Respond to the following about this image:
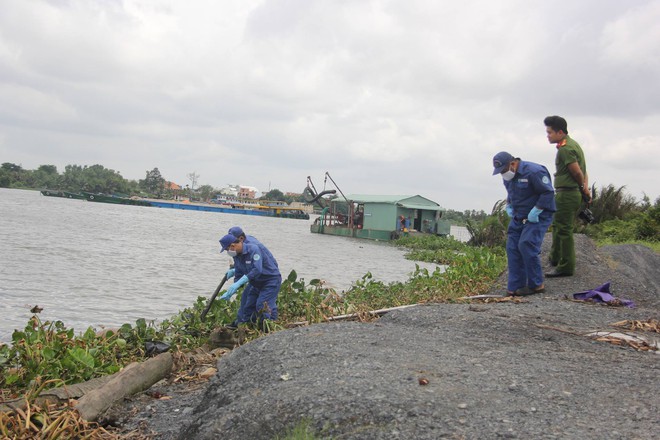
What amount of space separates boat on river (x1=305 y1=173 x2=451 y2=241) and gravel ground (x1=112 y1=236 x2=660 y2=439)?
32961mm

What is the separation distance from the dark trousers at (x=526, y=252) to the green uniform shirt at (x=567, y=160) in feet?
2.08

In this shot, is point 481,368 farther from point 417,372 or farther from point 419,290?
point 419,290

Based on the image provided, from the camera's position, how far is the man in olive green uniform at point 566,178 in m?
7.03

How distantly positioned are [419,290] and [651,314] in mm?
3176

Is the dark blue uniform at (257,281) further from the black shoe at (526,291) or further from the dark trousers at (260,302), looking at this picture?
the black shoe at (526,291)

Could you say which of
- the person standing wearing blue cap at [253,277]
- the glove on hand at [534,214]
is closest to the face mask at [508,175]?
the glove on hand at [534,214]

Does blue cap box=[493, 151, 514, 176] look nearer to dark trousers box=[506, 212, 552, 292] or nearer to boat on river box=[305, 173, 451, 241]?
dark trousers box=[506, 212, 552, 292]

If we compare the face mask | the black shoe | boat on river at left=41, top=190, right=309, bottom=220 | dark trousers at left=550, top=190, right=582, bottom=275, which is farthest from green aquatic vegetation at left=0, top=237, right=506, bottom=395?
boat on river at left=41, top=190, right=309, bottom=220

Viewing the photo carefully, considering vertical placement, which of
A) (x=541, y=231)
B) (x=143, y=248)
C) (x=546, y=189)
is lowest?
(x=143, y=248)

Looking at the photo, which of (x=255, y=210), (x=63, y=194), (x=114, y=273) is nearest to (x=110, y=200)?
(x=63, y=194)

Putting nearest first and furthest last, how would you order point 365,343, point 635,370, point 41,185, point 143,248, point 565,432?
point 565,432
point 635,370
point 365,343
point 143,248
point 41,185

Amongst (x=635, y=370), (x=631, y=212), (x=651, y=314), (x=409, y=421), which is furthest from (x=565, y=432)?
(x=631, y=212)

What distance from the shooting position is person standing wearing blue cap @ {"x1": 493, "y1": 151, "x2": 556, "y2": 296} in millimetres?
6750

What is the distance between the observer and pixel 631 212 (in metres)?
18.3
